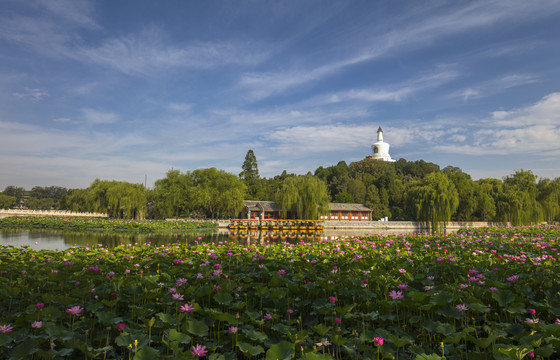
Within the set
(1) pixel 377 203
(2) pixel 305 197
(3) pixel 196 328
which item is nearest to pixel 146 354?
(3) pixel 196 328

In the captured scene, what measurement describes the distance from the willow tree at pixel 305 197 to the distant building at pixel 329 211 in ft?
7.21

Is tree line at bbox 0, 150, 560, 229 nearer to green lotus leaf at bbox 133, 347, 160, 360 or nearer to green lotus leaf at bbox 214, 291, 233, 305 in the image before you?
green lotus leaf at bbox 214, 291, 233, 305

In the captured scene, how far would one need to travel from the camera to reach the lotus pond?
229cm

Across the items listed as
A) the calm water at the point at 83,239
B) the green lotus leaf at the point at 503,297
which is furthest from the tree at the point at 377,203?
the green lotus leaf at the point at 503,297

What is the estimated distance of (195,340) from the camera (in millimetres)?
2666

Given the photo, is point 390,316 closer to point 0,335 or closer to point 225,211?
point 0,335

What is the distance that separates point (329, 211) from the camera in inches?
1540

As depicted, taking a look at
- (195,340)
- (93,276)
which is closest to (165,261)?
(93,276)

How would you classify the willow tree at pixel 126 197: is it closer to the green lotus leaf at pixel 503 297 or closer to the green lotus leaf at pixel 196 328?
the green lotus leaf at pixel 196 328

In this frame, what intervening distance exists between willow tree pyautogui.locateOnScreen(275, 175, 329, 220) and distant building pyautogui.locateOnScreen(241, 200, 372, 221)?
2198 mm

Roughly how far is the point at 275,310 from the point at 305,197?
31.6 m

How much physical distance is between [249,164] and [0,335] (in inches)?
2084

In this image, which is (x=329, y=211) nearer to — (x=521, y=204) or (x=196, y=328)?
(x=521, y=204)

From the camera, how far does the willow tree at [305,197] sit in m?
34.4
